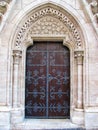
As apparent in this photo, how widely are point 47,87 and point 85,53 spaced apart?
3.97ft

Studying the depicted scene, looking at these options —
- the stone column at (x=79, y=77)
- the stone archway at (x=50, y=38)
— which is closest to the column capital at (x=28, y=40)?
the stone archway at (x=50, y=38)

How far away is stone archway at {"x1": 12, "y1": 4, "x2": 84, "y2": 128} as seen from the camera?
15.4 ft

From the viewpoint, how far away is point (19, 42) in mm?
4805

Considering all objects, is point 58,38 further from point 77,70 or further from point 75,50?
point 77,70

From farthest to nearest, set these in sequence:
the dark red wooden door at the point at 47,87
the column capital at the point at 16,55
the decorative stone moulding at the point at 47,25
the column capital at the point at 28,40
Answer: the dark red wooden door at the point at 47,87 → the column capital at the point at 28,40 → the decorative stone moulding at the point at 47,25 → the column capital at the point at 16,55

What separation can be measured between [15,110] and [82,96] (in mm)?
1501

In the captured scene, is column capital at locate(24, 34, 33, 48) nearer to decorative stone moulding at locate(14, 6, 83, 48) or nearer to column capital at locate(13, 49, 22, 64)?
decorative stone moulding at locate(14, 6, 83, 48)

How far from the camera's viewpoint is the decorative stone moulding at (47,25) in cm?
479

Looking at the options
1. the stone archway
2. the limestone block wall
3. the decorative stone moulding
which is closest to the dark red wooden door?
the stone archway

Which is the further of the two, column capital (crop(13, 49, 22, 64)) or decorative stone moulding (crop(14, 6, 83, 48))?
decorative stone moulding (crop(14, 6, 83, 48))

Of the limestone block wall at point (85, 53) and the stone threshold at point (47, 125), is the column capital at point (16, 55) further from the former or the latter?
the stone threshold at point (47, 125)

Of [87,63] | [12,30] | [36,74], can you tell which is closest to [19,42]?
[12,30]

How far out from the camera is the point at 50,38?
16.4 ft

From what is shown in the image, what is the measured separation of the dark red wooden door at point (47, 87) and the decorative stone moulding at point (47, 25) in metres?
0.48
